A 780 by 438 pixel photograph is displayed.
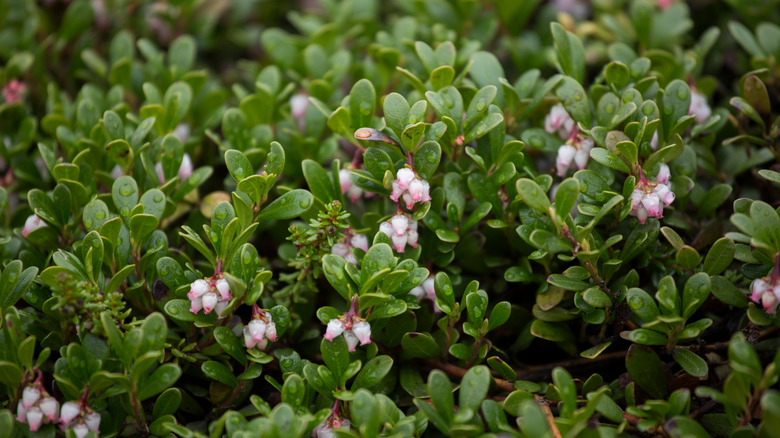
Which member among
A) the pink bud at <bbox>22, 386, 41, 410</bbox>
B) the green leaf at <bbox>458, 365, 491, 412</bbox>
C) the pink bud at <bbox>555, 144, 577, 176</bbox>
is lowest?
the pink bud at <bbox>22, 386, 41, 410</bbox>

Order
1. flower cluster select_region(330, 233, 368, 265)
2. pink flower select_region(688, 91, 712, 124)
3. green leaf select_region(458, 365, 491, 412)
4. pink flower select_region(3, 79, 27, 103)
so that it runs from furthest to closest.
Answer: pink flower select_region(3, 79, 27, 103), pink flower select_region(688, 91, 712, 124), flower cluster select_region(330, 233, 368, 265), green leaf select_region(458, 365, 491, 412)

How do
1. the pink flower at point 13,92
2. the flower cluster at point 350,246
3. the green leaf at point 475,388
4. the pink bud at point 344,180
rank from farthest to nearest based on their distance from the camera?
the pink flower at point 13,92
the pink bud at point 344,180
the flower cluster at point 350,246
the green leaf at point 475,388

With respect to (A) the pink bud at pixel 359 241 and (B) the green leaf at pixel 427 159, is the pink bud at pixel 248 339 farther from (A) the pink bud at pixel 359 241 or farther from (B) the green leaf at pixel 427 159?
(B) the green leaf at pixel 427 159

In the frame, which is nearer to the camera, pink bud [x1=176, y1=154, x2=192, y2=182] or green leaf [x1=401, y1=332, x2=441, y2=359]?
green leaf [x1=401, y1=332, x2=441, y2=359]

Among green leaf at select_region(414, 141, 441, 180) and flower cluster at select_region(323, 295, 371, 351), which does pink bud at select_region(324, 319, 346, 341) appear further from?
green leaf at select_region(414, 141, 441, 180)

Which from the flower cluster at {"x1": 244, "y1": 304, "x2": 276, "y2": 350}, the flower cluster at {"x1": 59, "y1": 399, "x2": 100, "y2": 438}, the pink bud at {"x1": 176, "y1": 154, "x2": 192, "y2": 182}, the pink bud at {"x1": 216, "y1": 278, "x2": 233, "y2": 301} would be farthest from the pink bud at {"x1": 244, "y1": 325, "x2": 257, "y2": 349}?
the pink bud at {"x1": 176, "y1": 154, "x2": 192, "y2": 182}

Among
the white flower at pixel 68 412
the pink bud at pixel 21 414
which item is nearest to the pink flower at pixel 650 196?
→ the white flower at pixel 68 412
